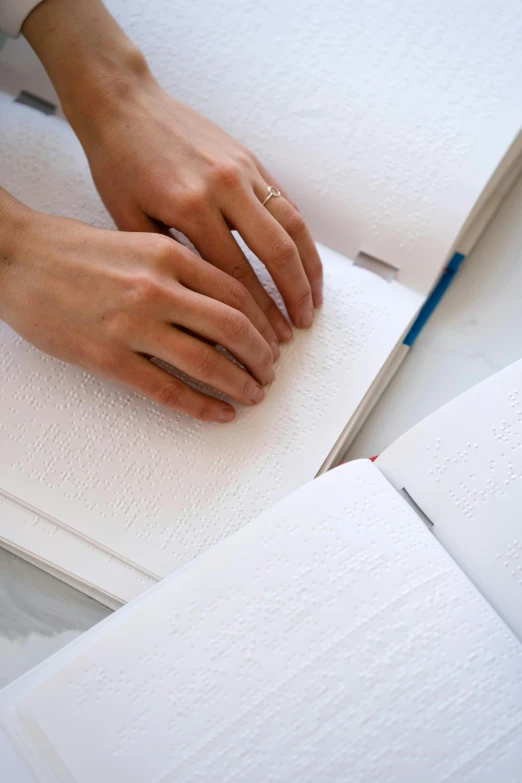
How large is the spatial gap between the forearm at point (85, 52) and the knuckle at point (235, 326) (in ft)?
0.66

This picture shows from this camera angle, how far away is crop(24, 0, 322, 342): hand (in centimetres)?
44

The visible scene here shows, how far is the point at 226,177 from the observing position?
44cm

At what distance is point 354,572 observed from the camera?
35 centimetres

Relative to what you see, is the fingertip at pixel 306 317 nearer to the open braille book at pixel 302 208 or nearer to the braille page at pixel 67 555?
the open braille book at pixel 302 208

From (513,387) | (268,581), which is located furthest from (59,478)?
(513,387)

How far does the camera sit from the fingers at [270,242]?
44cm

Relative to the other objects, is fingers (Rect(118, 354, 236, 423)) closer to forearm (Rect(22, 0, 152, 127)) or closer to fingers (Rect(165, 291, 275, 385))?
fingers (Rect(165, 291, 275, 385))

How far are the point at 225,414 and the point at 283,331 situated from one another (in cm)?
8

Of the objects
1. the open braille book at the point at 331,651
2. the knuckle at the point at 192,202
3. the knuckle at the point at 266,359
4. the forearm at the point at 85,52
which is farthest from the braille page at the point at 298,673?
the forearm at the point at 85,52

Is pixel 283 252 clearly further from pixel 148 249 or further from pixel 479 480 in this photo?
pixel 479 480

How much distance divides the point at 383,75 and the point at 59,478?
0.40 metres

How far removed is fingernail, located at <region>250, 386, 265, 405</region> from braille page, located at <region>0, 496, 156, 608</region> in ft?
0.47

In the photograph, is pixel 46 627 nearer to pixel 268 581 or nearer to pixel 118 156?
pixel 268 581

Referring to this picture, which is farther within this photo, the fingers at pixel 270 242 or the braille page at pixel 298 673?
the fingers at pixel 270 242
